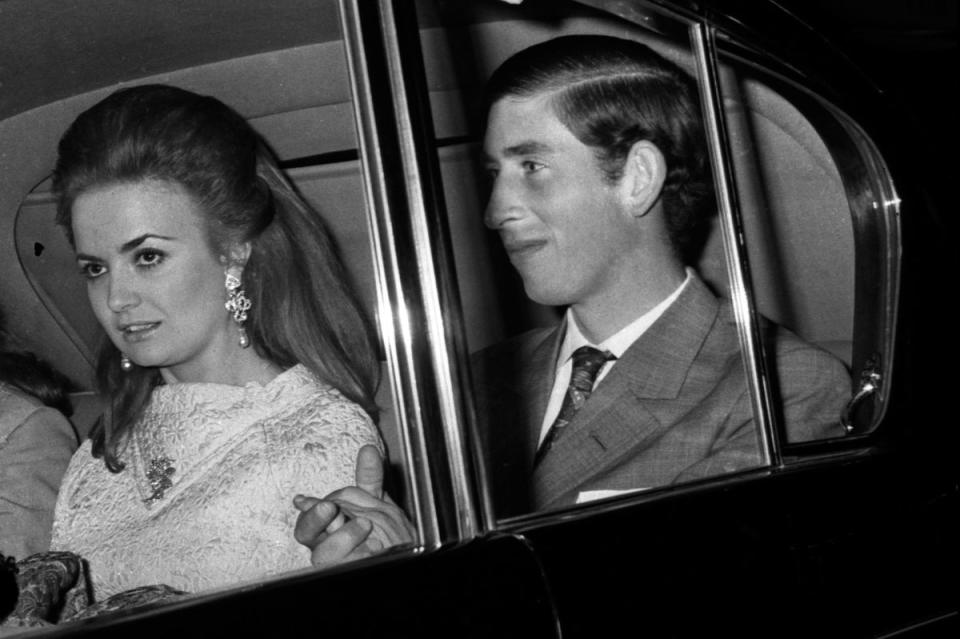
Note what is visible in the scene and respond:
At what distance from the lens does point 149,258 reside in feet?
Result: 4.55

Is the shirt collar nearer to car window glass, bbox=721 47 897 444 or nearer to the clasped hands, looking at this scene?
car window glass, bbox=721 47 897 444

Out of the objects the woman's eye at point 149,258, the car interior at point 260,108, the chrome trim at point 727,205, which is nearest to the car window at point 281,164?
the car interior at point 260,108

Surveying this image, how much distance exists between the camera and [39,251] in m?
1.54

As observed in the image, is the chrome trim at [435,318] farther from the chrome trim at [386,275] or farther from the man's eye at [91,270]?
the man's eye at [91,270]

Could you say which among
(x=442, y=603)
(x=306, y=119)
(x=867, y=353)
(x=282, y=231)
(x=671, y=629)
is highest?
(x=306, y=119)

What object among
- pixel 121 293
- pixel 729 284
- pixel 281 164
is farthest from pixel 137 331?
pixel 729 284

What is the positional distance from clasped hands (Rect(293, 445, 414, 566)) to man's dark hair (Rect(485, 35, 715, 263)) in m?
0.54

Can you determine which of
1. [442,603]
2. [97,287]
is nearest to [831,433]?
[442,603]

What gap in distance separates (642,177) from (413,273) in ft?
1.63

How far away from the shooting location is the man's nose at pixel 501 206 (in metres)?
1.44

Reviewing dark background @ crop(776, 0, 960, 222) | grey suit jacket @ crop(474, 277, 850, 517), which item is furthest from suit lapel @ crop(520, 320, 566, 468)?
dark background @ crop(776, 0, 960, 222)

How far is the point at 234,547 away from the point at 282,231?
0.45m

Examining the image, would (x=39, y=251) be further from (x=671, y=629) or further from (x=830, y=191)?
(x=830, y=191)

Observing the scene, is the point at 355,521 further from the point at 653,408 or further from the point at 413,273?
the point at 653,408
